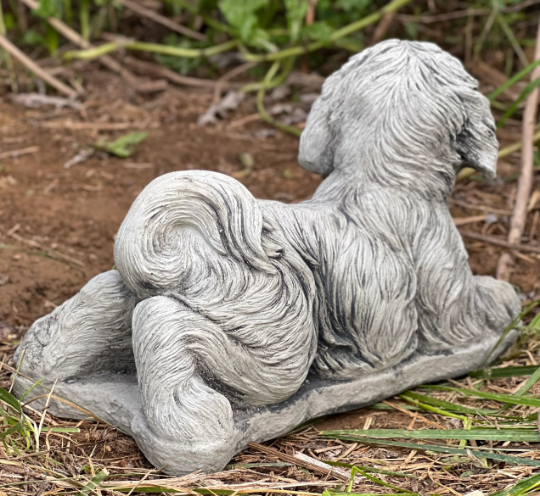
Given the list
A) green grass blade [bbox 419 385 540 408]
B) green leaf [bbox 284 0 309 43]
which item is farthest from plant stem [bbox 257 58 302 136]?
green grass blade [bbox 419 385 540 408]

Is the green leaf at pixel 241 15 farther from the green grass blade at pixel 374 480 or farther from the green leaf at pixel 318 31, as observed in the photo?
the green grass blade at pixel 374 480

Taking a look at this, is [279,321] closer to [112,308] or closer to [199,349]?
[199,349]

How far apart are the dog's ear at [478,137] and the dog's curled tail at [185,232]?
85 centimetres

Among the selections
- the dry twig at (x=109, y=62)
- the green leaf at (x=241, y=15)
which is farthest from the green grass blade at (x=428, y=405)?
the dry twig at (x=109, y=62)

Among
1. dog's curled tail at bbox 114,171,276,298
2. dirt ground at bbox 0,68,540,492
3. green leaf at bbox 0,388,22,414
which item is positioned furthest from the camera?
dirt ground at bbox 0,68,540,492

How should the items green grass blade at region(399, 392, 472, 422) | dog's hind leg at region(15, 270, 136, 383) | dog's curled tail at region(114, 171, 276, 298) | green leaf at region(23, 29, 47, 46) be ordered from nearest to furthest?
dog's curled tail at region(114, 171, 276, 298) < dog's hind leg at region(15, 270, 136, 383) < green grass blade at region(399, 392, 472, 422) < green leaf at region(23, 29, 47, 46)

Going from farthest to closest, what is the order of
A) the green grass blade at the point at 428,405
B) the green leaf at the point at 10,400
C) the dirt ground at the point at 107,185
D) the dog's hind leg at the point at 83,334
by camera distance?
the dirt ground at the point at 107,185 → the green grass blade at the point at 428,405 → the dog's hind leg at the point at 83,334 → the green leaf at the point at 10,400

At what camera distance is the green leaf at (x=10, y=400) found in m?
2.46

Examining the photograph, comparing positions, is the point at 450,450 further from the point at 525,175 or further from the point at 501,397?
the point at 525,175

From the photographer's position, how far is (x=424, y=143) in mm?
2695

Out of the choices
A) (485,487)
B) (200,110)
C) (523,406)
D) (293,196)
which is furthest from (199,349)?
(200,110)

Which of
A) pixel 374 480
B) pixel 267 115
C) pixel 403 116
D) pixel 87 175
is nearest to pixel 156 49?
pixel 267 115

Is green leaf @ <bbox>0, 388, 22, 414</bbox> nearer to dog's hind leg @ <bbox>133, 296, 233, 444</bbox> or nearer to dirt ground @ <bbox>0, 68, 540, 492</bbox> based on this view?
dirt ground @ <bbox>0, 68, 540, 492</bbox>

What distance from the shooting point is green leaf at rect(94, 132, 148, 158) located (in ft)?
15.4
